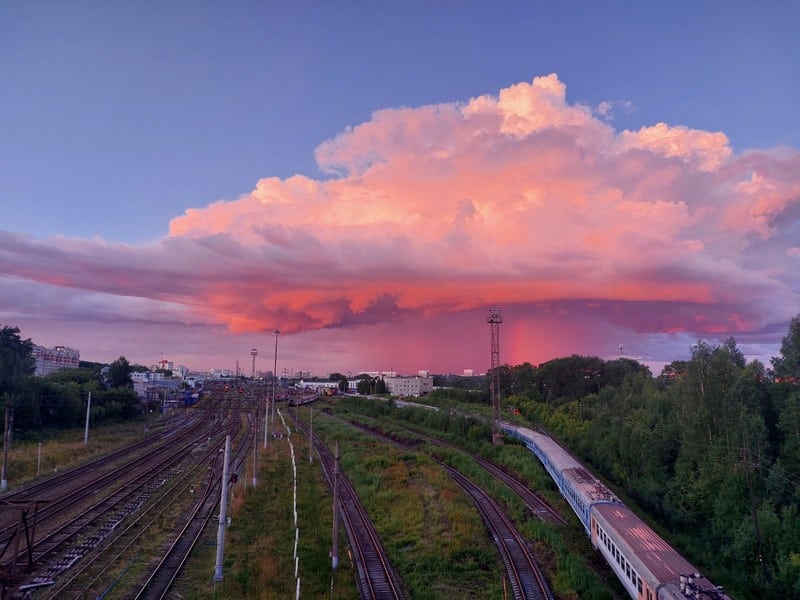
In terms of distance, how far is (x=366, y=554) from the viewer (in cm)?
2627

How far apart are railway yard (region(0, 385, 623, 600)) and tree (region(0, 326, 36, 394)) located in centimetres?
2392

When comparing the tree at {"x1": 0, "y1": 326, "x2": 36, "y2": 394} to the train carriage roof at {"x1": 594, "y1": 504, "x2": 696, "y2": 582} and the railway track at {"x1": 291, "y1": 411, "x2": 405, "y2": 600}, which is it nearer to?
the railway track at {"x1": 291, "y1": 411, "x2": 405, "y2": 600}

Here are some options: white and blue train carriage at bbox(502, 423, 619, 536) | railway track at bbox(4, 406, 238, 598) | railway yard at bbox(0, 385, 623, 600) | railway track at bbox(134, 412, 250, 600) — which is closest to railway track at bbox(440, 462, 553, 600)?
railway yard at bbox(0, 385, 623, 600)

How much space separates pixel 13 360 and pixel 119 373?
3608 centimetres

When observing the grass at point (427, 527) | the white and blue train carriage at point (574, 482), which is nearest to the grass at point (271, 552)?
the grass at point (427, 527)

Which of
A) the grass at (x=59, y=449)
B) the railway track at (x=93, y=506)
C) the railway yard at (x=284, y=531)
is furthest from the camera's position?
the grass at (x=59, y=449)

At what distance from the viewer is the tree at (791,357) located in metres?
36.9

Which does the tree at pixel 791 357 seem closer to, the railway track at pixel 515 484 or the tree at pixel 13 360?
the railway track at pixel 515 484

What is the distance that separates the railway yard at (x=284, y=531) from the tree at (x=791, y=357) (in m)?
19.2

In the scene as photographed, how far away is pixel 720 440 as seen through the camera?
36.6 metres

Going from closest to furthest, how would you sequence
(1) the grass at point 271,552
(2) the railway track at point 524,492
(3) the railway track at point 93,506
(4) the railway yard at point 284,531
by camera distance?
(1) the grass at point 271,552
(3) the railway track at point 93,506
(4) the railway yard at point 284,531
(2) the railway track at point 524,492

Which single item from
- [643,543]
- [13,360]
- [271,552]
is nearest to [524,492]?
[643,543]

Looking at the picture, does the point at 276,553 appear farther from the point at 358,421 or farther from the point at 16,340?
the point at 16,340

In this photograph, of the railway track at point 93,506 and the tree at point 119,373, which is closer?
the railway track at point 93,506
